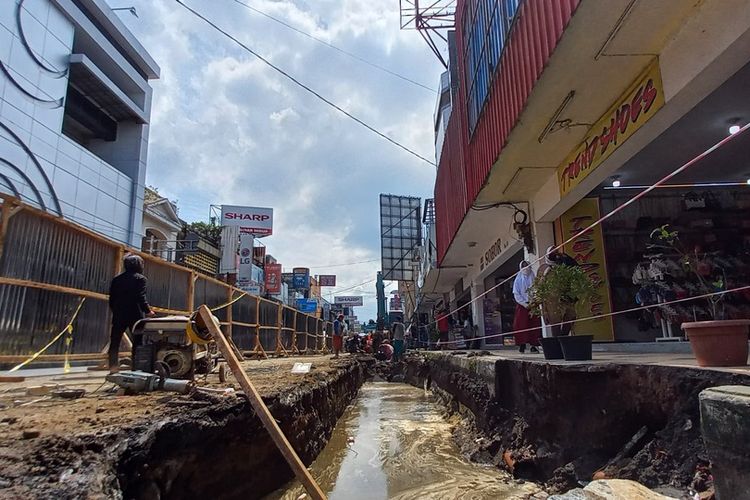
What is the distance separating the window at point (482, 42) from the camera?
20.2 ft

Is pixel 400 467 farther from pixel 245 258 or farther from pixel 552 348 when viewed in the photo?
pixel 245 258

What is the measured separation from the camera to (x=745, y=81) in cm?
493

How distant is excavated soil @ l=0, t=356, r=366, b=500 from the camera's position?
1814 millimetres

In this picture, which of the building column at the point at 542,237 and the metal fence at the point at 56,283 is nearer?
the metal fence at the point at 56,283

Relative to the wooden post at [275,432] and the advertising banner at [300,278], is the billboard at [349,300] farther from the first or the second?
the wooden post at [275,432]

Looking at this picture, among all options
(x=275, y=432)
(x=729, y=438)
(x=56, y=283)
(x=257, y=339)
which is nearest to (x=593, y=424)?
(x=729, y=438)

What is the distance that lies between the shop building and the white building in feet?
36.8

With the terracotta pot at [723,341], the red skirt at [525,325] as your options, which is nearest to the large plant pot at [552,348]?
the terracotta pot at [723,341]

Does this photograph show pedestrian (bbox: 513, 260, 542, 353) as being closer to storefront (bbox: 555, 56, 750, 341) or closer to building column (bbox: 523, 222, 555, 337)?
building column (bbox: 523, 222, 555, 337)

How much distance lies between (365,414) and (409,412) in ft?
A: 2.75

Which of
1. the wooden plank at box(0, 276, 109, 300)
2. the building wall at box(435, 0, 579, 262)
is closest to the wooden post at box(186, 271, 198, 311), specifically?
the wooden plank at box(0, 276, 109, 300)

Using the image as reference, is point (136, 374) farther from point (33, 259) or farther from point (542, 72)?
point (542, 72)

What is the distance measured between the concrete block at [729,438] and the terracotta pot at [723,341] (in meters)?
0.96

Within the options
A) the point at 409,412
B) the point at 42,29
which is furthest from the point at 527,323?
the point at 42,29
